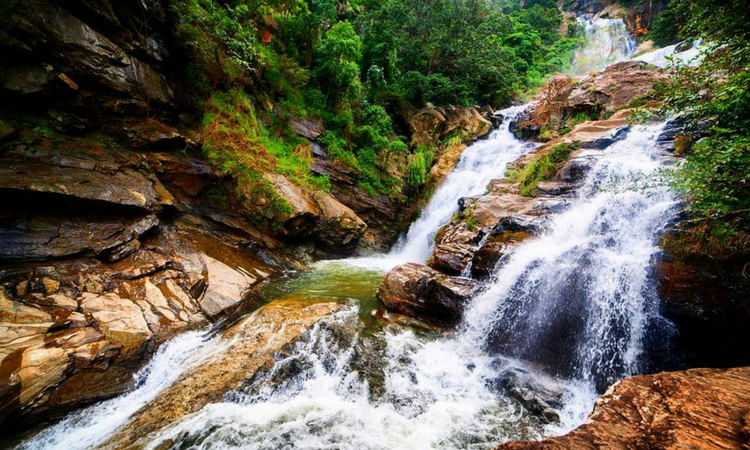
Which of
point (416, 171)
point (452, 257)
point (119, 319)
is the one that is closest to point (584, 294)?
point (452, 257)

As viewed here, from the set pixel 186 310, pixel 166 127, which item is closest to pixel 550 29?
pixel 166 127

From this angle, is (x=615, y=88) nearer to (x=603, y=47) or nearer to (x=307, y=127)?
(x=307, y=127)

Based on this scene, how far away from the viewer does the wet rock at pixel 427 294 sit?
6.46 m

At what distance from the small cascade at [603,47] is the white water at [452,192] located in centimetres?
1995

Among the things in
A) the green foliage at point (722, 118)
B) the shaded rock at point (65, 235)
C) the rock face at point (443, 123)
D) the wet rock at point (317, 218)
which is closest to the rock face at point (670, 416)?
the green foliage at point (722, 118)

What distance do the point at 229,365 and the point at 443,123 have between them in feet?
58.2

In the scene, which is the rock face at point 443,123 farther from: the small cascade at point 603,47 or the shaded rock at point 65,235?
the small cascade at point 603,47

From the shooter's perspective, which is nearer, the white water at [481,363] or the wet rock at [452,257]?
the white water at [481,363]

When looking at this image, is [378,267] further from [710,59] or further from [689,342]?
[710,59]

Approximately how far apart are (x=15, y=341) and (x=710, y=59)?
440 inches

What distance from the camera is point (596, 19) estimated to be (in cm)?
3278

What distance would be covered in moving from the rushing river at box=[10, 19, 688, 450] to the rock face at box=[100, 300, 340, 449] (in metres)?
0.17

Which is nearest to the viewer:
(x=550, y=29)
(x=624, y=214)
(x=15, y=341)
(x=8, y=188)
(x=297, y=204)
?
(x=15, y=341)

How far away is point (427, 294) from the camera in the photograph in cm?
685
